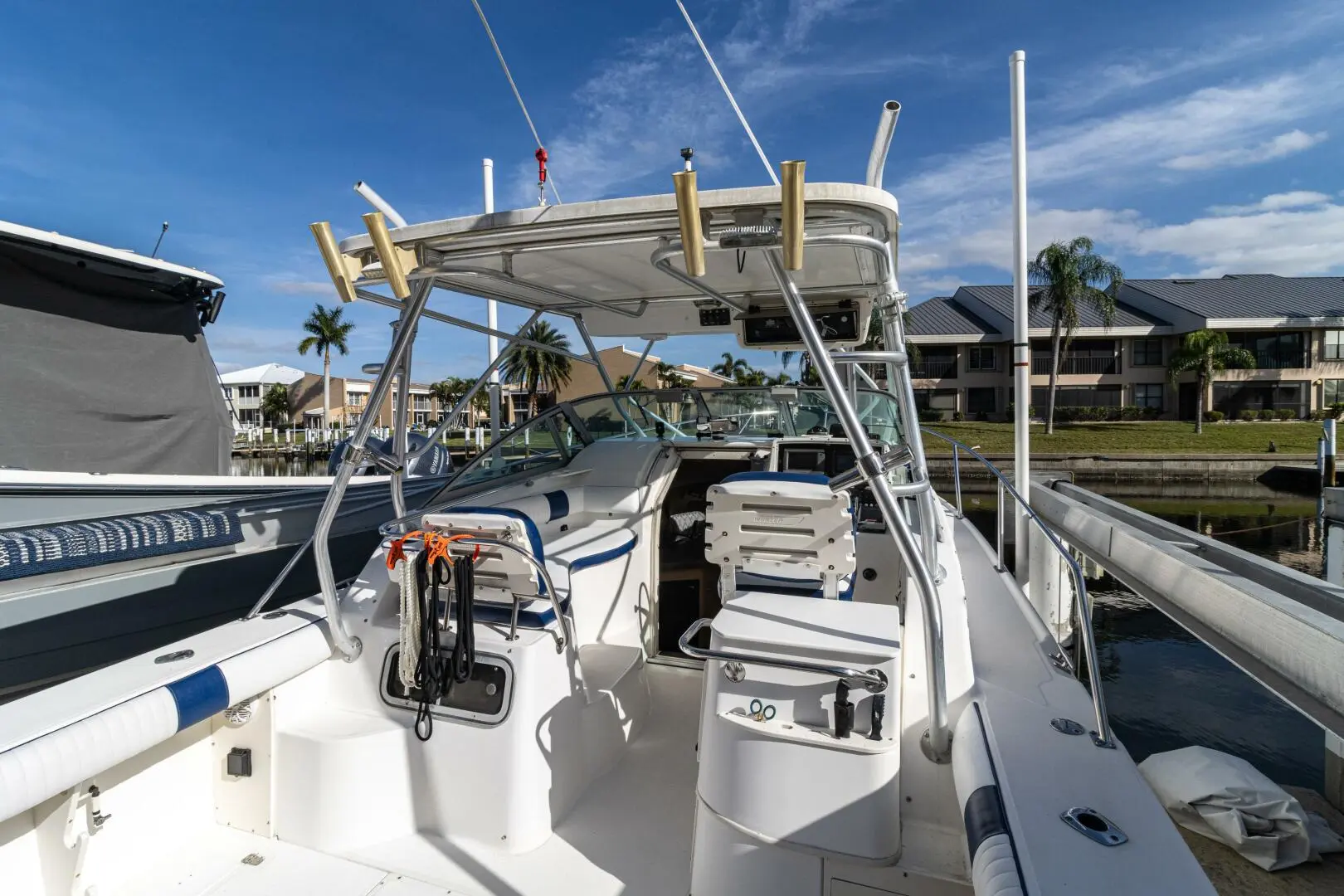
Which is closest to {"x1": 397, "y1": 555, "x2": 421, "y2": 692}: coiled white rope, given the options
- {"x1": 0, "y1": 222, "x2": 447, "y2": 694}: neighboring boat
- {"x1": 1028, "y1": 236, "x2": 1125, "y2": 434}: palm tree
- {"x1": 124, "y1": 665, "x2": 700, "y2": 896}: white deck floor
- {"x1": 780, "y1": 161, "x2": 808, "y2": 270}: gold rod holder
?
{"x1": 124, "y1": 665, "x2": 700, "y2": 896}: white deck floor

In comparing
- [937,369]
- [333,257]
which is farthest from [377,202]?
[937,369]

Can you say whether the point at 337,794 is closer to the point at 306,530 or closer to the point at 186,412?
the point at 306,530

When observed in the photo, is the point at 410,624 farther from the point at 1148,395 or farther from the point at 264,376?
the point at 264,376

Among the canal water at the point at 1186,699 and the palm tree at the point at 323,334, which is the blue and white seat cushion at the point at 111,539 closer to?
the canal water at the point at 1186,699

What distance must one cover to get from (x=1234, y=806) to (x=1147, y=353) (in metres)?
37.5

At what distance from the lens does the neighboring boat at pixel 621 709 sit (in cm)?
174

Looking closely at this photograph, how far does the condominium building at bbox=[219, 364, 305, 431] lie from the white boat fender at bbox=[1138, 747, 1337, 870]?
5750 cm

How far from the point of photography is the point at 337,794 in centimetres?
230

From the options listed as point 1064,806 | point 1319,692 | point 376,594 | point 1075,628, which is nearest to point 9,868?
A: point 376,594

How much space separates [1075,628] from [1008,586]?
3.97 m

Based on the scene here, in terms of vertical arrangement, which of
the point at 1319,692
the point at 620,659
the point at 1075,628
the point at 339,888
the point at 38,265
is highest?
the point at 38,265

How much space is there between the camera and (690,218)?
1.77 metres

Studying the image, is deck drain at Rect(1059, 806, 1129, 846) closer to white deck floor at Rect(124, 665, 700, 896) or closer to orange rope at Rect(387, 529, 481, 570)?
white deck floor at Rect(124, 665, 700, 896)

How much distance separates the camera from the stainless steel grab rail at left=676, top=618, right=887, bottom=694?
175 cm
